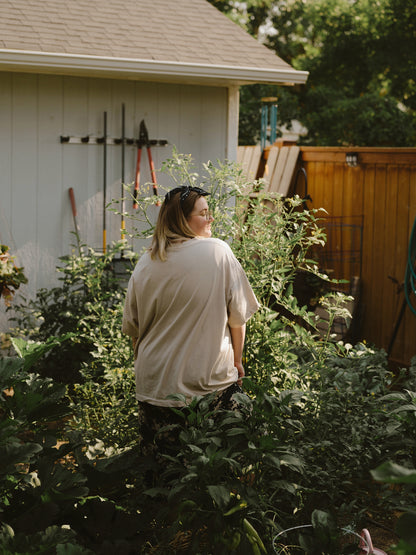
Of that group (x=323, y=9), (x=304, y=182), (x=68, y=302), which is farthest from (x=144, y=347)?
(x=323, y=9)

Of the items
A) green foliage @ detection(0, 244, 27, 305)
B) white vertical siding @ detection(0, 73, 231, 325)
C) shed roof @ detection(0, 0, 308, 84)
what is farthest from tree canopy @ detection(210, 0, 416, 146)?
green foliage @ detection(0, 244, 27, 305)

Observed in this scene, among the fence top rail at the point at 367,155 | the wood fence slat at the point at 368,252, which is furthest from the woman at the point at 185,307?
the wood fence slat at the point at 368,252

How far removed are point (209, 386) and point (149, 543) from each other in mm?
691

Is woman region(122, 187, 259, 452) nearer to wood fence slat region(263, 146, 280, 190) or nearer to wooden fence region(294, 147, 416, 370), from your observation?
wooden fence region(294, 147, 416, 370)

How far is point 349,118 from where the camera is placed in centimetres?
1806

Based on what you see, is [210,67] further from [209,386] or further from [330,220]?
[209,386]

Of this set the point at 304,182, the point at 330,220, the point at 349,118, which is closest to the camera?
the point at 330,220

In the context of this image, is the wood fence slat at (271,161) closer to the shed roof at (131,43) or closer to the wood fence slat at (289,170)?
the wood fence slat at (289,170)

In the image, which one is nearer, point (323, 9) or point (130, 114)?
point (130, 114)

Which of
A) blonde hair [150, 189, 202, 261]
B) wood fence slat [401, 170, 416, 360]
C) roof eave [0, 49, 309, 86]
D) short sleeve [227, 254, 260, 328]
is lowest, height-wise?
wood fence slat [401, 170, 416, 360]

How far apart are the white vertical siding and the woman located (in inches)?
147

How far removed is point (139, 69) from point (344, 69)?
14.5 meters

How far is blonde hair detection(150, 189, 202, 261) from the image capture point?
322 cm

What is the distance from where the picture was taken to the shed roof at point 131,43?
650 centimetres
